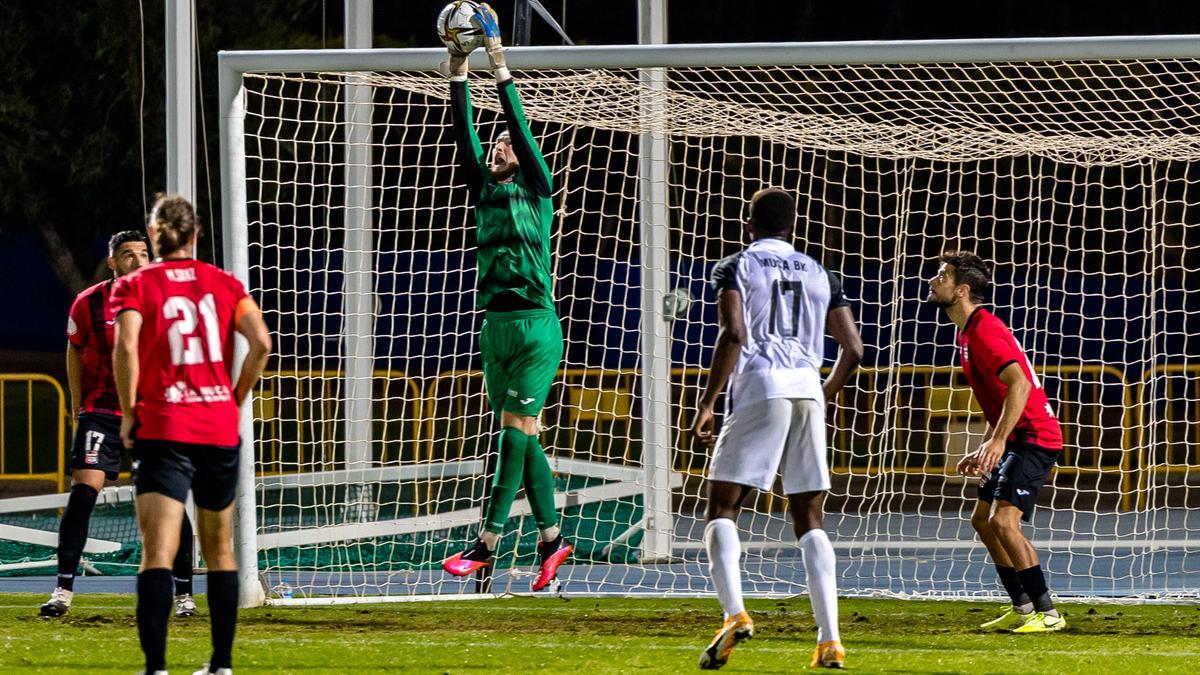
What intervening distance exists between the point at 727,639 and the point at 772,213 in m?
1.58

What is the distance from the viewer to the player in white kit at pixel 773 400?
252 inches

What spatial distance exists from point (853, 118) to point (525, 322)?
12.3 ft

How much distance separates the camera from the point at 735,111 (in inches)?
407

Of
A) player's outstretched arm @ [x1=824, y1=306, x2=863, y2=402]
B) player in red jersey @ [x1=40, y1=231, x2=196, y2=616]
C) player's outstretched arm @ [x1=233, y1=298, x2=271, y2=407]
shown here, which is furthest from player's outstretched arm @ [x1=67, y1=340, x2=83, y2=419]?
player's outstretched arm @ [x1=824, y1=306, x2=863, y2=402]

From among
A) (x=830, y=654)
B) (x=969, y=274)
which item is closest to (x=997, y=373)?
(x=969, y=274)

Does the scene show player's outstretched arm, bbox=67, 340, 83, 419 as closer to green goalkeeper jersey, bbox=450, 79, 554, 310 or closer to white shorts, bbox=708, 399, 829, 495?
green goalkeeper jersey, bbox=450, 79, 554, 310

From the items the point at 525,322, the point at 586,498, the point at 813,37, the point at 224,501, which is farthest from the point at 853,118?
the point at 813,37

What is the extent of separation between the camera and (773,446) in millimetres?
6422

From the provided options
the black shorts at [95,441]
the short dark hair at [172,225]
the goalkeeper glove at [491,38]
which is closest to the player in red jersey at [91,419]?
the black shorts at [95,441]

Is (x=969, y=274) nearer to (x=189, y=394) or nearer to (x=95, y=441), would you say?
(x=189, y=394)

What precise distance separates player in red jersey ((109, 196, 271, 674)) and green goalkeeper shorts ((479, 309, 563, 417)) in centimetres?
235

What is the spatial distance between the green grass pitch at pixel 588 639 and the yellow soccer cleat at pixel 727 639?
0.64 ft

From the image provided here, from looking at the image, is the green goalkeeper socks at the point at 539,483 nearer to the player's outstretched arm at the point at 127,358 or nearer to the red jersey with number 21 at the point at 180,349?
the red jersey with number 21 at the point at 180,349

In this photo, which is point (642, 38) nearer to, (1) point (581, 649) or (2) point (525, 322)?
(2) point (525, 322)
